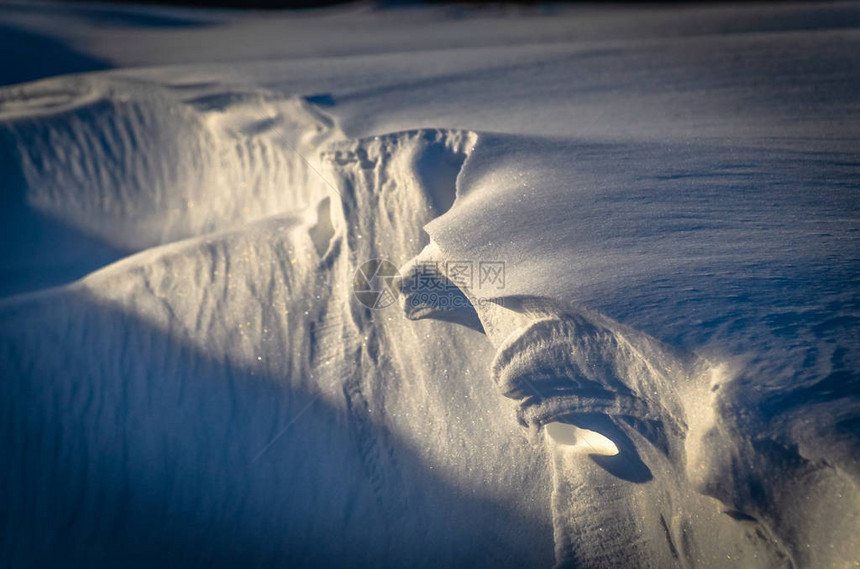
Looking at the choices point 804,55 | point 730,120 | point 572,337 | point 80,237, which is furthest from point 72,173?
point 804,55

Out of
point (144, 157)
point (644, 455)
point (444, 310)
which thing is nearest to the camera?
point (644, 455)

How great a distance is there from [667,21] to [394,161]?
3.33 ft

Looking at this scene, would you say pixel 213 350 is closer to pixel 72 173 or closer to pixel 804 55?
pixel 72 173

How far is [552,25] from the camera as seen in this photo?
1476mm

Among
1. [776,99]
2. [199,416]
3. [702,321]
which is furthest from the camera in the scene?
[776,99]
